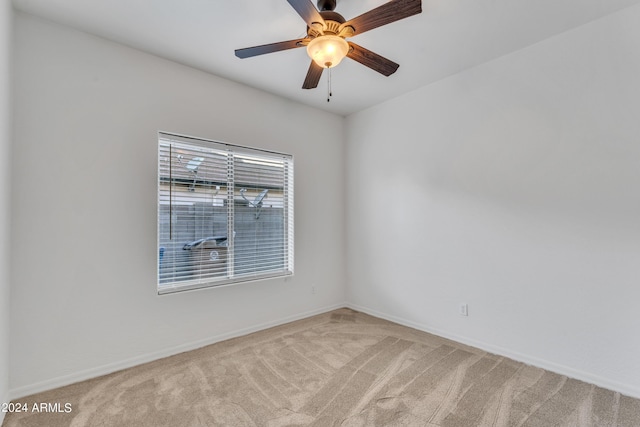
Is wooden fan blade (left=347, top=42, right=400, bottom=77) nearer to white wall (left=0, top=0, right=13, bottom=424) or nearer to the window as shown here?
the window

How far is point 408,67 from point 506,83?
2.86ft

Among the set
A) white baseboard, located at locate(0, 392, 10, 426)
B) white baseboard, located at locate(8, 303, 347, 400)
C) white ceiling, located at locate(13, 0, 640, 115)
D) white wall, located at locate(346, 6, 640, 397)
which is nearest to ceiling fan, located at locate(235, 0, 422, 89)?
white ceiling, located at locate(13, 0, 640, 115)

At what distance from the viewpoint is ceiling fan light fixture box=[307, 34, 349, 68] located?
1.76 m

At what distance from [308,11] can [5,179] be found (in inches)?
85.3

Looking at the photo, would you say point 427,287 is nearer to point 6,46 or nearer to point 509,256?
point 509,256

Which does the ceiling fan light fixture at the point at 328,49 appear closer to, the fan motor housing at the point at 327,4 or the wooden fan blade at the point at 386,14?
the wooden fan blade at the point at 386,14

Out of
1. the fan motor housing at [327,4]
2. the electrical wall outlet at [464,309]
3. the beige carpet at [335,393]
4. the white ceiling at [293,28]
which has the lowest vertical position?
the beige carpet at [335,393]

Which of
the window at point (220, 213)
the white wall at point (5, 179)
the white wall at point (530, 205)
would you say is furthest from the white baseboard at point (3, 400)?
the white wall at point (530, 205)

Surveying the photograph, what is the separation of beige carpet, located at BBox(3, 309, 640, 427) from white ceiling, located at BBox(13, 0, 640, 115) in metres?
2.68

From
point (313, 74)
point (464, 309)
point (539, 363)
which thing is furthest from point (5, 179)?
point (539, 363)

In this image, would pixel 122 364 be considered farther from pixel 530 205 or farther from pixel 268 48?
pixel 530 205

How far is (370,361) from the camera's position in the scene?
2547 mm

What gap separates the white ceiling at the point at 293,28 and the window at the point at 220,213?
2.64 ft

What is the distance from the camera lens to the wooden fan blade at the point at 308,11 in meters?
1.49
